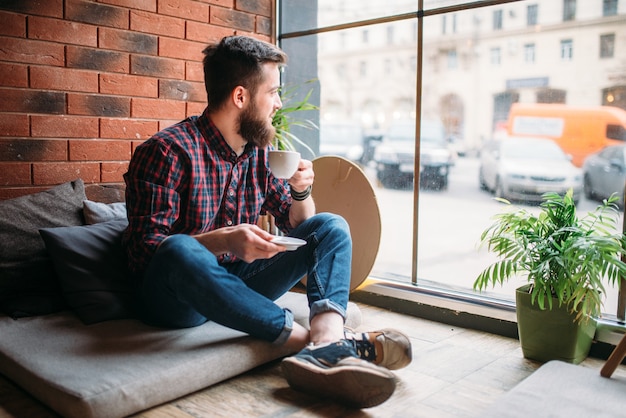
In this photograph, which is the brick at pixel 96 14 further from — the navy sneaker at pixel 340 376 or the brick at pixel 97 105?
the navy sneaker at pixel 340 376

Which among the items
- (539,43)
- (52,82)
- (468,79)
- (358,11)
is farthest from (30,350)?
(468,79)

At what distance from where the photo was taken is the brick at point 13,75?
2238 millimetres

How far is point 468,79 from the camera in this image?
345cm

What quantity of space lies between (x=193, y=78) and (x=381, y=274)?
1.39 meters

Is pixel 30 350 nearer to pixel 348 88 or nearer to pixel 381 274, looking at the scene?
pixel 381 274

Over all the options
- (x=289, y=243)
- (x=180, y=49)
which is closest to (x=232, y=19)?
(x=180, y=49)

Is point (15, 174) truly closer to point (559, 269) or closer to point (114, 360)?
point (114, 360)

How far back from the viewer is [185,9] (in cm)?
286

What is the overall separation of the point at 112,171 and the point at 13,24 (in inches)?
27.8

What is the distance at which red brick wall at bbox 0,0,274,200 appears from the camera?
2285mm

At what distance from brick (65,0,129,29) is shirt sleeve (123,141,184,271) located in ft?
3.07

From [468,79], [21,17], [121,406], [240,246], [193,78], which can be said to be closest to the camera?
[121,406]

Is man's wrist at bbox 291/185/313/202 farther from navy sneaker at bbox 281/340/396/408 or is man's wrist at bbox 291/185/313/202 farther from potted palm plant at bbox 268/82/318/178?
navy sneaker at bbox 281/340/396/408

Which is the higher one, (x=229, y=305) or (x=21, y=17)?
(x=21, y=17)
